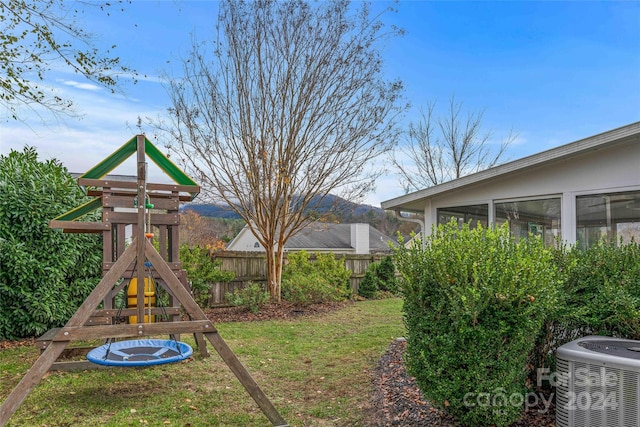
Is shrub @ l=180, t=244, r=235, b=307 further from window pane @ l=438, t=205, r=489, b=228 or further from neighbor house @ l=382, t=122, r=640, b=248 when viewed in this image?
neighbor house @ l=382, t=122, r=640, b=248

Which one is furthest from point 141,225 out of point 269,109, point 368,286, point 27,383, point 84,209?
point 368,286

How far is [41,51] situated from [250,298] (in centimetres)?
581

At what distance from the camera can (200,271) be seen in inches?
368

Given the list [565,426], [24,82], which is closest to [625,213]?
[565,426]

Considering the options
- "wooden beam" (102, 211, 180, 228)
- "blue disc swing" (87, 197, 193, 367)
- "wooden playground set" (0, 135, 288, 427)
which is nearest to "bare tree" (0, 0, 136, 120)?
"wooden playground set" (0, 135, 288, 427)

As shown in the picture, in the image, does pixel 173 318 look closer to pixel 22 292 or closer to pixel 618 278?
pixel 22 292

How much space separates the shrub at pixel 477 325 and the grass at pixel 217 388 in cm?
104

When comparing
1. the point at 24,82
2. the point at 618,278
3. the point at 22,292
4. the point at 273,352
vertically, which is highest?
the point at 24,82

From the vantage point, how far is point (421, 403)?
12.3ft

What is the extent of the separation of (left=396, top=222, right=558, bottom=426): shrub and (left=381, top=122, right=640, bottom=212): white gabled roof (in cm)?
330

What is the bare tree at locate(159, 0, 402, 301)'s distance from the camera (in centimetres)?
1006

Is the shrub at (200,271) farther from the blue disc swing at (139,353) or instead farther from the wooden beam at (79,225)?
the blue disc swing at (139,353)

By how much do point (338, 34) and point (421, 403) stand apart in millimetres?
9058

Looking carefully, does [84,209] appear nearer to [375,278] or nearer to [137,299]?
[137,299]
